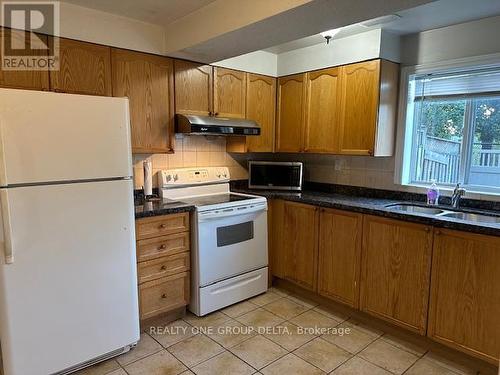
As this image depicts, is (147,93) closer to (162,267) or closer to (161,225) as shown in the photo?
(161,225)

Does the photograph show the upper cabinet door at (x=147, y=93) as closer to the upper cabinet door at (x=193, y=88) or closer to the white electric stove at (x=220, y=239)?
the upper cabinet door at (x=193, y=88)

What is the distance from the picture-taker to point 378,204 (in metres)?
2.73

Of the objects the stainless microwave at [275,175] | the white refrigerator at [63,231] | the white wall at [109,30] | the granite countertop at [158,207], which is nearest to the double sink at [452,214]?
the stainless microwave at [275,175]

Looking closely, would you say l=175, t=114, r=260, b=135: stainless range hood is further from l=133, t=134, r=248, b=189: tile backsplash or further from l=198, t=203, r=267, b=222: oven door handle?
l=198, t=203, r=267, b=222: oven door handle

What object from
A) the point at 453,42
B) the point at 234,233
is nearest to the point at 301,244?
the point at 234,233

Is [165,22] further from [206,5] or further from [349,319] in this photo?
[349,319]

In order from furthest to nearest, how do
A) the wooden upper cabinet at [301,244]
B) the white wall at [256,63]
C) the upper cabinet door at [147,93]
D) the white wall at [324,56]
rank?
the white wall at [256,63] → the wooden upper cabinet at [301,244] → the white wall at [324,56] → the upper cabinet door at [147,93]

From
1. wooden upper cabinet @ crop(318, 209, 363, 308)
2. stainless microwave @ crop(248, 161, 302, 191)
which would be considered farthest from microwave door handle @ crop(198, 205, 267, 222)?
wooden upper cabinet @ crop(318, 209, 363, 308)

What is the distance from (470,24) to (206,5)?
6.45 feet

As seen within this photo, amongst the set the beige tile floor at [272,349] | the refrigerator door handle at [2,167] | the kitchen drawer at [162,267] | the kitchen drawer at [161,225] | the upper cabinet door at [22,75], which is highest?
the upper cabinet door at [22,75]

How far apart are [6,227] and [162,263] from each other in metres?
1.07

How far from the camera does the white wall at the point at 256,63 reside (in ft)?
10.4

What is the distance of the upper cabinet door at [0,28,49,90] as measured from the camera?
6.80 ft

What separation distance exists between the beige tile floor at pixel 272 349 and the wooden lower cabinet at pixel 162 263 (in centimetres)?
20
